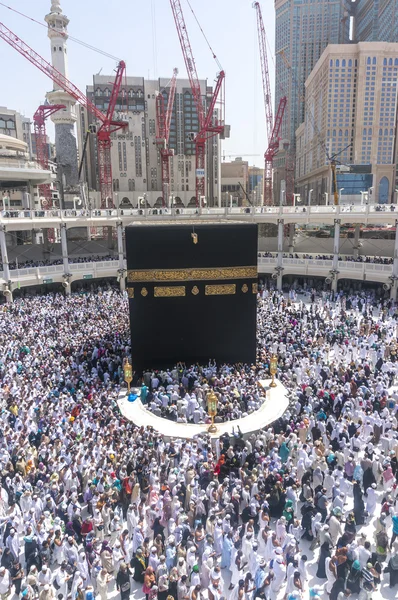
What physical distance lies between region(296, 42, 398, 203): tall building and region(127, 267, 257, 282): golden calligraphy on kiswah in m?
55.6

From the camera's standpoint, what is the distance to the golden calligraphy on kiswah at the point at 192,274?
54.8 feet

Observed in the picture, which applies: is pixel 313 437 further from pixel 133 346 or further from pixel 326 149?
pixel 326 149

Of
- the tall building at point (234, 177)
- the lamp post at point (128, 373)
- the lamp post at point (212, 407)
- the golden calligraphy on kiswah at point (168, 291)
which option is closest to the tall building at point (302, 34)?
the tall building at point (234, 177)

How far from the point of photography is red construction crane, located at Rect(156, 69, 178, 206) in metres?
57.0

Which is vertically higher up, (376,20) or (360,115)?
(376,20)

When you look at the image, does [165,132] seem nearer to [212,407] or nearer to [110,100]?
[110,100]

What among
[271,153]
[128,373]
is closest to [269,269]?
[128,373]

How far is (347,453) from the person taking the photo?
10820 mm

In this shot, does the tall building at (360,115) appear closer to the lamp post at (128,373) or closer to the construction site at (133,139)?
the construction site at (133,139)

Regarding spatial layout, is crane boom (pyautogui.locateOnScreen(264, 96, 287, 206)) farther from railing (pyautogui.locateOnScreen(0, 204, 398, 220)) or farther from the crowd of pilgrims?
the crowd of pilgrims

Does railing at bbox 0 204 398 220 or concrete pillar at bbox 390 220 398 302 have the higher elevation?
railing at bbox 0 204 398 220

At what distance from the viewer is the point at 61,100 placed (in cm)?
5612

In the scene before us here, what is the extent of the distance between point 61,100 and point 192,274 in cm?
4905

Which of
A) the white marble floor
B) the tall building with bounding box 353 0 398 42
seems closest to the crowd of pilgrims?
the white marble floor
